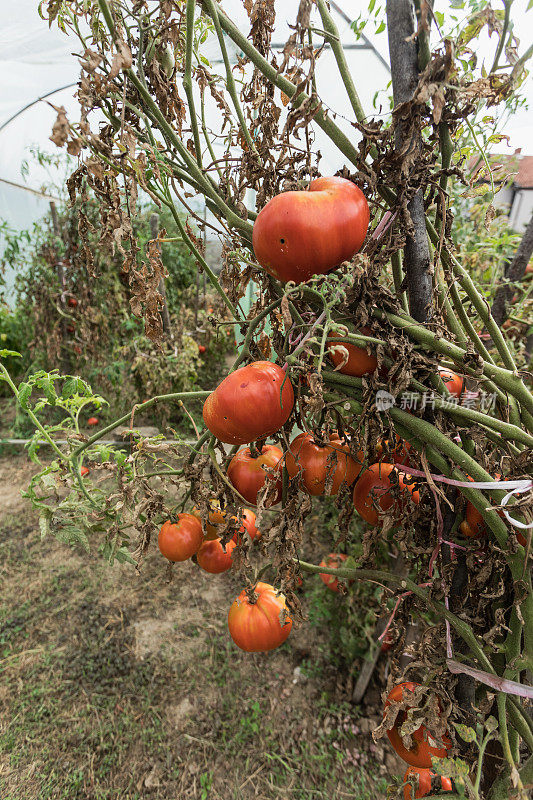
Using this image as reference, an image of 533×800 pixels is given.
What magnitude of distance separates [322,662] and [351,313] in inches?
74.9

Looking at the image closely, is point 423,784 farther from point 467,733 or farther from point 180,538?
point 180,538

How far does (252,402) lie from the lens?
57cm

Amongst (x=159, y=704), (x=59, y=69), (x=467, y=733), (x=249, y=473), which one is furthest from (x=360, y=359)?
(x=59, y=69)

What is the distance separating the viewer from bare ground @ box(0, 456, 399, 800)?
1569 mm

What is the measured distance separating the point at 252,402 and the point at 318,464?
21cm

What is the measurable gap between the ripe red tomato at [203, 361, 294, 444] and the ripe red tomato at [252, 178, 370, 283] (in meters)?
0.14

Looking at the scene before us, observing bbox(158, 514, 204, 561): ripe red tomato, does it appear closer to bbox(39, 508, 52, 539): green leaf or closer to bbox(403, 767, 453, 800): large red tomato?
bbox(39, 508, 52, 539): green leaf

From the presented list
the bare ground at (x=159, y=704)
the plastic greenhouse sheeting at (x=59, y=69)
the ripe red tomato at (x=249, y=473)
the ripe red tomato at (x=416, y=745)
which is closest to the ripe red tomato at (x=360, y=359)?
the ripe red tomato at (x=249, y=473)

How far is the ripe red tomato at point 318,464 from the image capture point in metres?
0.72

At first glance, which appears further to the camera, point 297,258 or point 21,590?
point 21,590

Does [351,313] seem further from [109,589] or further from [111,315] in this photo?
[111,315]

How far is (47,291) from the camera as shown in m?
3.93

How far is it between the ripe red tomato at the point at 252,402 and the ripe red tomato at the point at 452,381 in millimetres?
220

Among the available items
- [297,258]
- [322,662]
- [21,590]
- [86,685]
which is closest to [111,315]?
[21,590]
